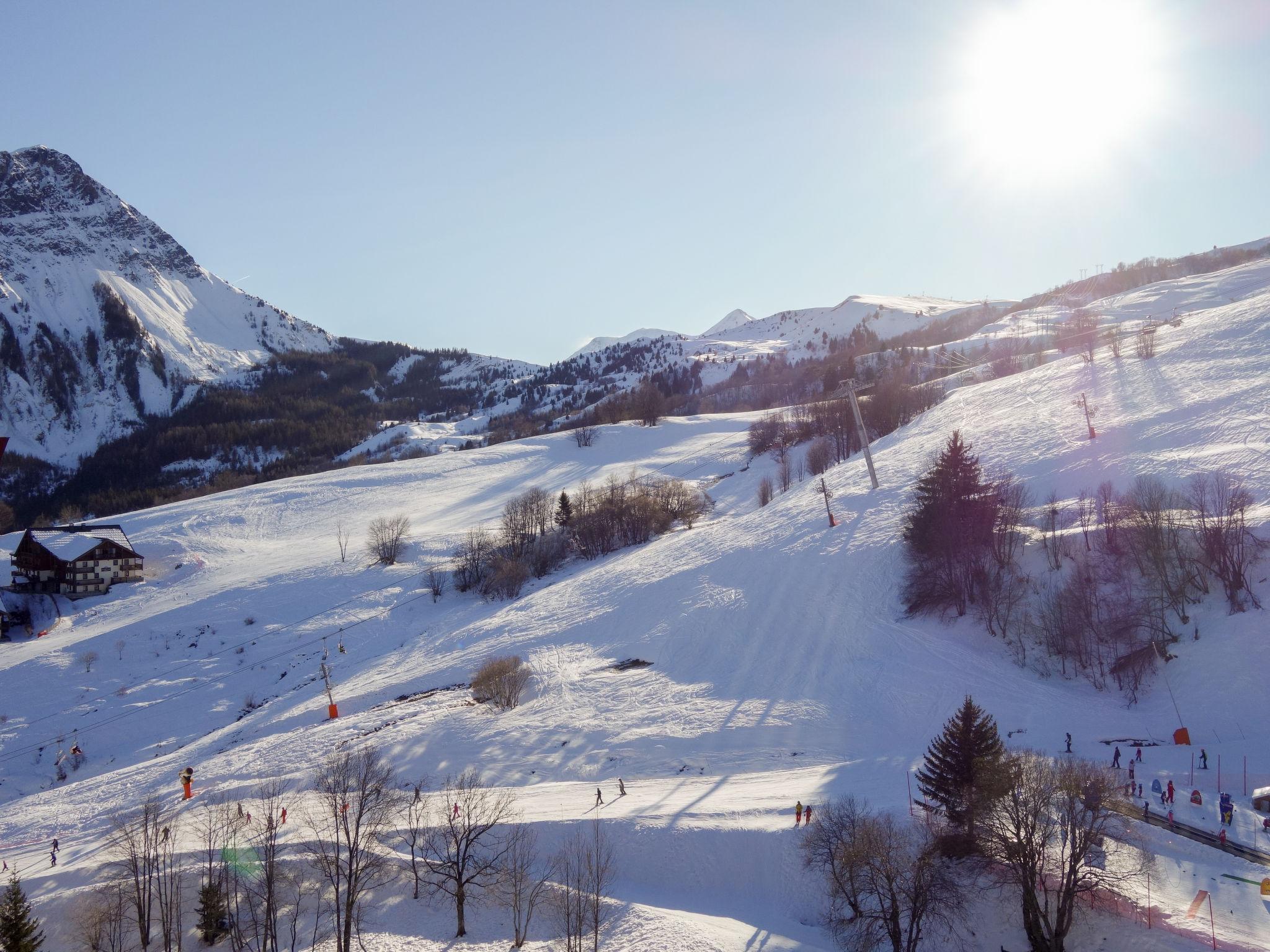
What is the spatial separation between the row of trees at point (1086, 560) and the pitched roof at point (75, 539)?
75131mm

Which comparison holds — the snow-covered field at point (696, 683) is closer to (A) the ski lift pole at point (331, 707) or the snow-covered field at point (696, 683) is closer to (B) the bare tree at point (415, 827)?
(A) the ski lift pole at point (331, 707)

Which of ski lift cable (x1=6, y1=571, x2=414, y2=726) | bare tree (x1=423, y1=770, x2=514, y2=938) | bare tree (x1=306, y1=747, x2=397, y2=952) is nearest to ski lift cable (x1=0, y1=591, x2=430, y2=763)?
ski lift cable (x1=6, y1=571, x2=414, y2=726)

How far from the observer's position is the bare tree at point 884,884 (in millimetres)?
19734

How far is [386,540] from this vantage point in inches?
2847

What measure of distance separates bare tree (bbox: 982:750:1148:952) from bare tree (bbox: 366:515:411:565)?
2395 inches

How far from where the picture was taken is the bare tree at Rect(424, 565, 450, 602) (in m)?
61.7

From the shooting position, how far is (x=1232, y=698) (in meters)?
27.9

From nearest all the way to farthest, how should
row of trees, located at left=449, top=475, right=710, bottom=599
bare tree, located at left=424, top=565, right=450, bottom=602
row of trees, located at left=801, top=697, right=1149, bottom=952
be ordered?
row of trees, located at left=801, top=697, right=1149, bottom=952
bare tree, located at left=424, top=565, right=450, bottom=602
row of trees, located at left=449, top=475, right=710, bottom=599

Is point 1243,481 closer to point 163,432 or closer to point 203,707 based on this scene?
point 203,707

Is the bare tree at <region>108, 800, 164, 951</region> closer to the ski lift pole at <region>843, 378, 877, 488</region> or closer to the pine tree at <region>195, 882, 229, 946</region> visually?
the pine tree at <region>195, 882, 229, 946</region>

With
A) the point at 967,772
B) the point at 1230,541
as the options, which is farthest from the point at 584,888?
the point at 1230,541

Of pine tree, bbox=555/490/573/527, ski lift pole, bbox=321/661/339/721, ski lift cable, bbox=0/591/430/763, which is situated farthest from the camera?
pine tree, bbox=555/490/573/527

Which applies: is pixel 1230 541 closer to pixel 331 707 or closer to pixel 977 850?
pixel 977 850

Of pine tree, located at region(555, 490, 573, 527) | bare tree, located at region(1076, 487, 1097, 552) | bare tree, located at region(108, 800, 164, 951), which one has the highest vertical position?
pine tree, located at region(555, 490, 573, 527)
